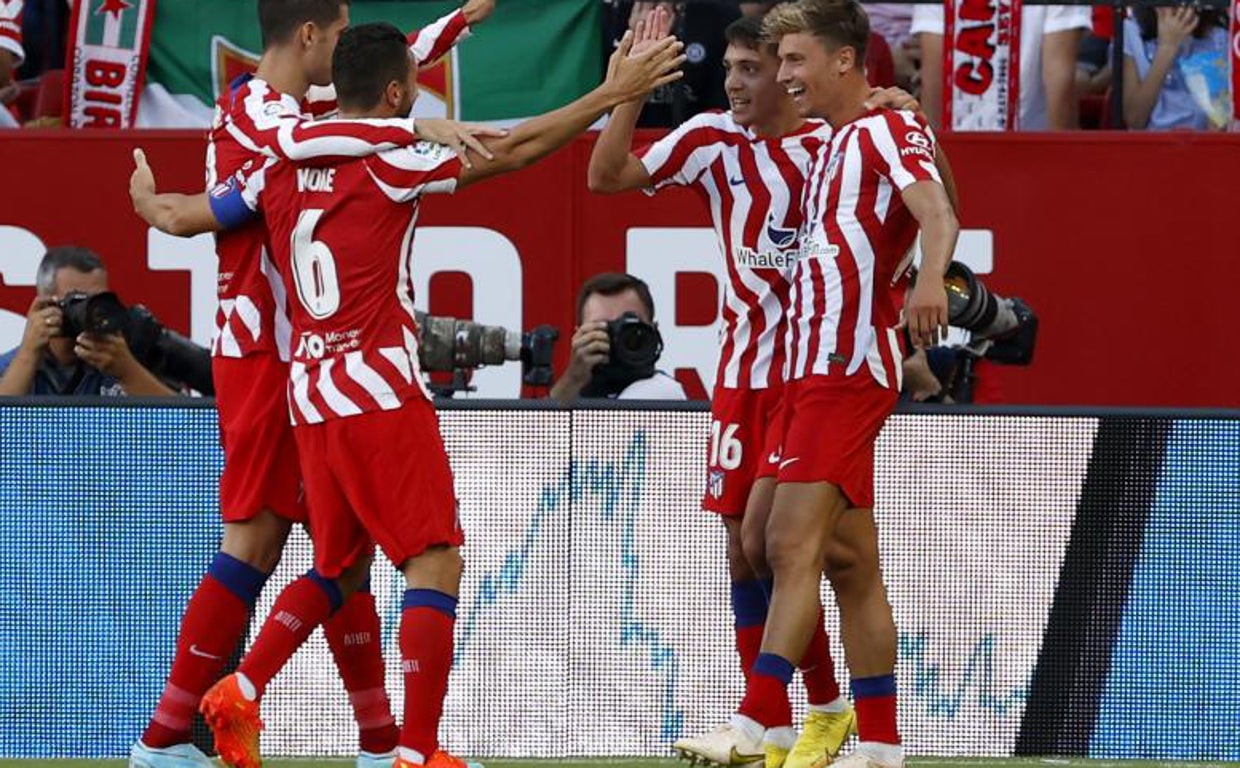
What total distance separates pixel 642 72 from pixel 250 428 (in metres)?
1.49

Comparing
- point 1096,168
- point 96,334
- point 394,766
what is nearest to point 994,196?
point 1096,168

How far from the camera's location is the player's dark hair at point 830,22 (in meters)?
7.32

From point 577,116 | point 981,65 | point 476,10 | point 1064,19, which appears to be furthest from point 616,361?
point 1064,19

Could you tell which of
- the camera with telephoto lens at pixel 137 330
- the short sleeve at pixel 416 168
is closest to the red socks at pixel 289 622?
the short sleeve at pixel 416 168

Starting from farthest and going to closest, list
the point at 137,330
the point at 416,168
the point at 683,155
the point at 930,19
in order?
1. the point at 930,19
2. the point at 137,330
3. the point at 683,155
4. the point at 416,168

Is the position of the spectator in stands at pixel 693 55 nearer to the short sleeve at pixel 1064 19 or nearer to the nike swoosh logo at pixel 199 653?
the short sleeve at pixel 1064 19

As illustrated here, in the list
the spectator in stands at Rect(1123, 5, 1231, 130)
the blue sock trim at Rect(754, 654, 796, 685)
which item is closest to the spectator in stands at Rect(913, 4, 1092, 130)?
the spectator in stands at Rect(1123, 5, 1231, 130)

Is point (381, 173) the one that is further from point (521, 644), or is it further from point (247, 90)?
point (521, 644)

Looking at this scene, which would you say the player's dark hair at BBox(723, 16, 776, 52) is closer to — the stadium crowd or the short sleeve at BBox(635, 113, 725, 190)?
the short sleeve at BBox(635, 113, 725, 190)

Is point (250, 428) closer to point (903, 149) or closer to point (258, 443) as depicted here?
point (258, 443)

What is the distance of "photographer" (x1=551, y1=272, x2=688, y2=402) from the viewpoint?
874cm

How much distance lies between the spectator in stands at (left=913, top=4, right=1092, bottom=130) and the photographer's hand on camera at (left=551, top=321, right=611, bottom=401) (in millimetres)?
2617

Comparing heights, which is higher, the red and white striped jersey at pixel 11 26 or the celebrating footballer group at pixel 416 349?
the red and white striped jersey at pixel 11 26

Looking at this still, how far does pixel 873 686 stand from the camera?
724cm
